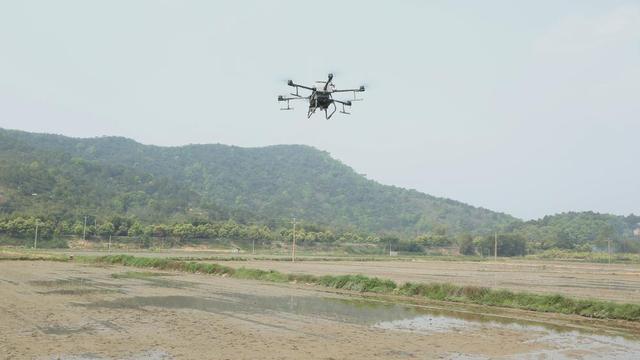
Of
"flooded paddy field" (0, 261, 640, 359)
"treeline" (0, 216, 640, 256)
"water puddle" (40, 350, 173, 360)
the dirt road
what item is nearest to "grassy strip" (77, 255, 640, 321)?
Result: "flooded paddy field" (0, 261, 640, 359)

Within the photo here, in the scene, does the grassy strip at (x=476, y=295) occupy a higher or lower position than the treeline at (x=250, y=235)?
lower

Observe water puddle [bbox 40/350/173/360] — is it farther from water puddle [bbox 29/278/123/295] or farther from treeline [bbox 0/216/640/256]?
treeline [bbox 0/216/640/256]

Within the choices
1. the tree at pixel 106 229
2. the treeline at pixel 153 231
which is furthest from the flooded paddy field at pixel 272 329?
the tree at pixel 106 229

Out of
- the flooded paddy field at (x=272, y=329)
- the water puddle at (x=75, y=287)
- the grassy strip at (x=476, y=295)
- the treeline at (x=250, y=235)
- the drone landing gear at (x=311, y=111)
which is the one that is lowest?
the water puddle at (x=75, y=287)

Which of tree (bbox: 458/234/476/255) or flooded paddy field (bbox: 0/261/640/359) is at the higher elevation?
tree (bbox: 458/234/476/255)

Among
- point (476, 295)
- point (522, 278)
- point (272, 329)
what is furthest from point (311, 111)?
point (522, 278)

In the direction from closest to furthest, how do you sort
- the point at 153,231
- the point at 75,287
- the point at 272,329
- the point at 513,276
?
the point at 272,329
the point at 75,287
the point at 513,276
the point at 153,231

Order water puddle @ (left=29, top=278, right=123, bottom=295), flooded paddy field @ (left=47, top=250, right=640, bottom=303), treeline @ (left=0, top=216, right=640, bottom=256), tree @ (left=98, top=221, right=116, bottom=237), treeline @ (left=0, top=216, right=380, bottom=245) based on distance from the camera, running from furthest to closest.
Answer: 1. tree @ (left=98, top=221, right=116, bottom=237)
2. treeline @ (left=0, top=216, right=640, bottom=256)
3. treeline @ (left=0, top=216, right=380, bottom=245)
4. flooded paddy field @ (left=47, top=250, right=640, bottom=303)
5. water puddle @ (left=29, top=278, right=123, bottom=295)

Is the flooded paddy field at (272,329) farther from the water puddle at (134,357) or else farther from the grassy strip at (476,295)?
the grassy strip at (476,295)

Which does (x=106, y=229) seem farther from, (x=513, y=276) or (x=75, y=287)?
(x=75, y=287)
